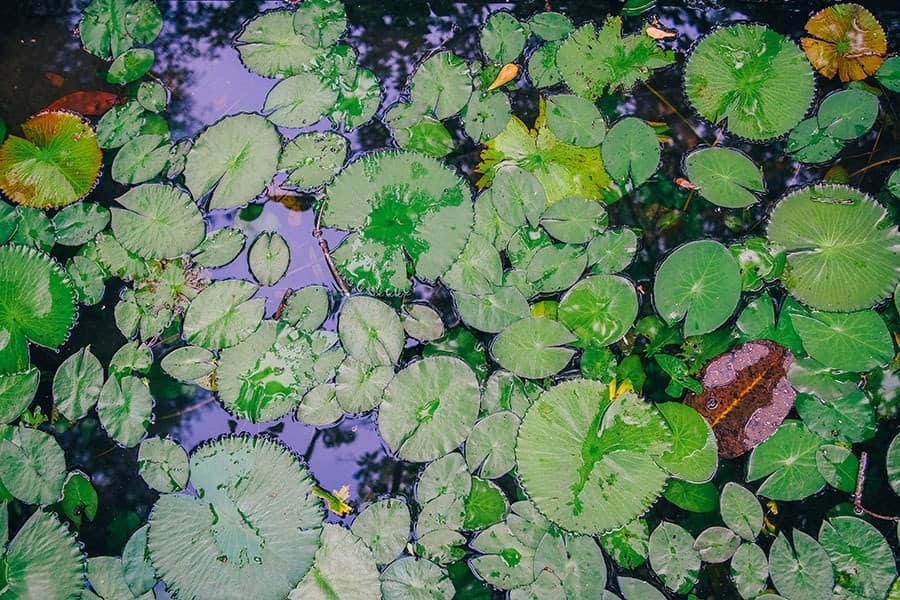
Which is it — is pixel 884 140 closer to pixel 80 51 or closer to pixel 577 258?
pixel 577 258

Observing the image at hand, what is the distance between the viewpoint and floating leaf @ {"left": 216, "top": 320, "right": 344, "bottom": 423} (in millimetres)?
1785

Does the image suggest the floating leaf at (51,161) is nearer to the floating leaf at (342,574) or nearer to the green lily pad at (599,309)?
the floating leaf at (342,574)

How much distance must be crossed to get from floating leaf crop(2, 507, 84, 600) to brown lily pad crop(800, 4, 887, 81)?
2.72 meters

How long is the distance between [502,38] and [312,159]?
0.71 m

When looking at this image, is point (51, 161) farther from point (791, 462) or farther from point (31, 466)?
point (791, 462)

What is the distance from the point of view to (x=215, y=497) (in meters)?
1.77

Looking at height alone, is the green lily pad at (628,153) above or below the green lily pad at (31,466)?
above

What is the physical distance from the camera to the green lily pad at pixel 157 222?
1836mm

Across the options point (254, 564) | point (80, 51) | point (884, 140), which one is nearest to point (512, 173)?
point (884, 140)

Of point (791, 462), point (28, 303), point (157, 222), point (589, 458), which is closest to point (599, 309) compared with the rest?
point (589, 458)

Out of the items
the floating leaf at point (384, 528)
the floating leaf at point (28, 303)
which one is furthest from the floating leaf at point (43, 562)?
the floating leaf at point (384, 528)

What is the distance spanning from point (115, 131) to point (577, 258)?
1.49 meters

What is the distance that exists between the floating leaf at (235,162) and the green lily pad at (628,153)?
101 centimetres

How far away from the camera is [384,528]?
5.82 feet
